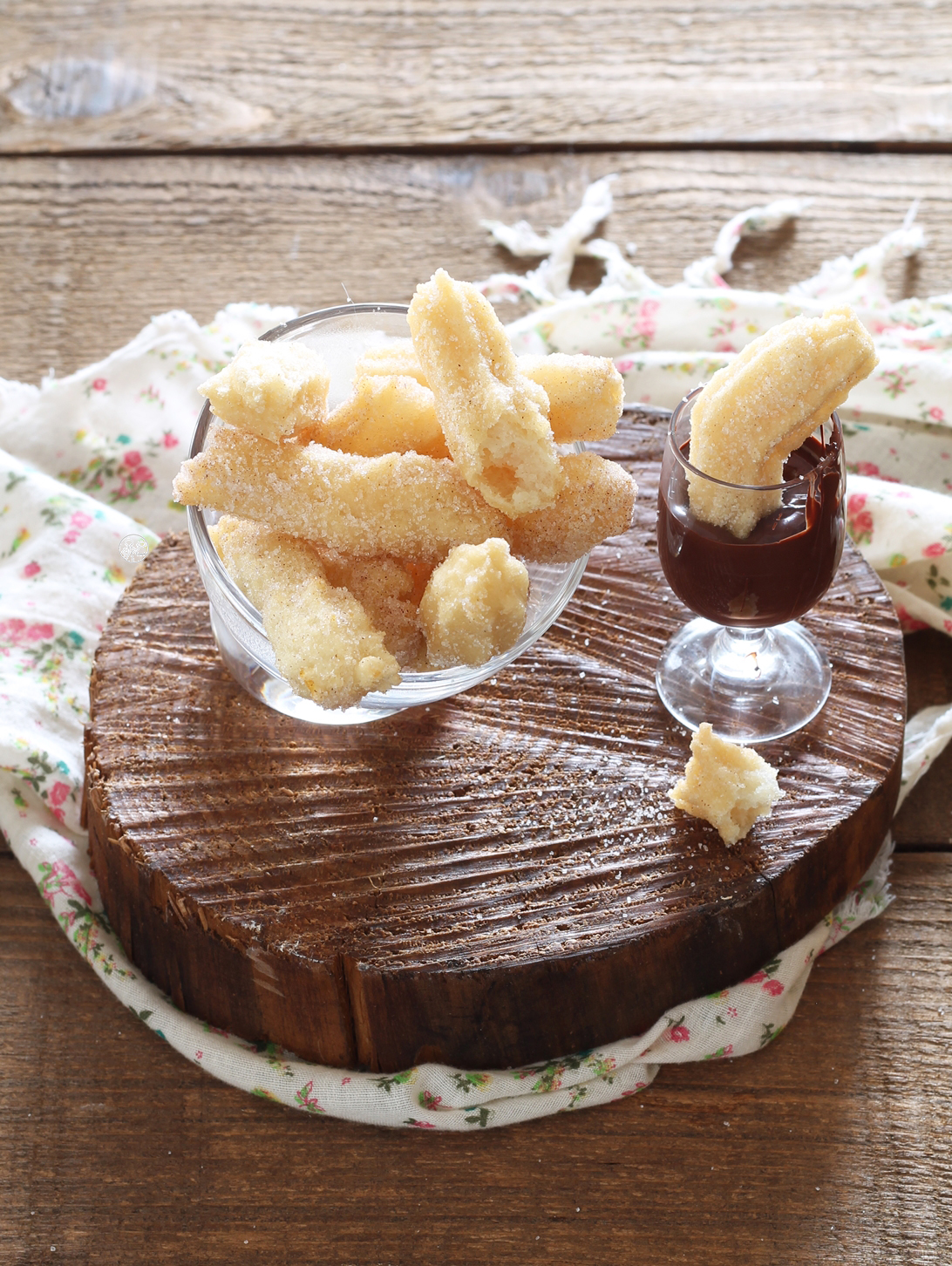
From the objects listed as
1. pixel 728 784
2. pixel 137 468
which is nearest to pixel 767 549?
pixel 728 784

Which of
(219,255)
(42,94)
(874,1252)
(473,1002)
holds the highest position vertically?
(42,94)

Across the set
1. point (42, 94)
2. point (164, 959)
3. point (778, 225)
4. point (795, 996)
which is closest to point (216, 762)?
point (164, 959)

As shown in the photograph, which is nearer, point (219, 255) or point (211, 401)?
point (211, 401)

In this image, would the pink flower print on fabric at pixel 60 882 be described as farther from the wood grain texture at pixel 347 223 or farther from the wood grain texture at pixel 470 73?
the wood grain texture at pixel 470 73

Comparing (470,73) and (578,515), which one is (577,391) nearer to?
(578,515)

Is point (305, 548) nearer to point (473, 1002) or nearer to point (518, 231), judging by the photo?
point (473, 1002)
